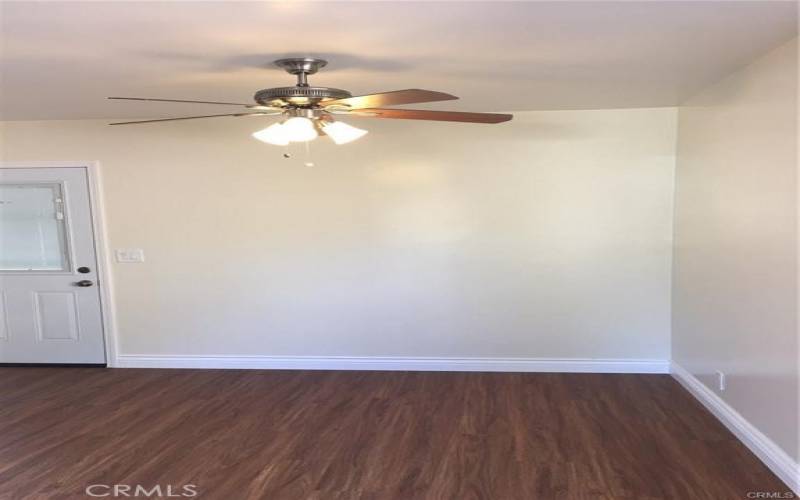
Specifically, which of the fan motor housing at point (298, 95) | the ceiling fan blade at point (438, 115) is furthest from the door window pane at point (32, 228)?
the ceiling fan blade at point (438, 115)

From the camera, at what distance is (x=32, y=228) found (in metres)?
4.48

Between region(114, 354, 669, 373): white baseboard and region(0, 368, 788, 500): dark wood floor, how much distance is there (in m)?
0.10

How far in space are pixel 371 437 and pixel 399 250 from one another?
1.56 meters

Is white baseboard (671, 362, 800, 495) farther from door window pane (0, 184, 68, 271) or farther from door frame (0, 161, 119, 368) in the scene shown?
door window pane (0, 184, 68, 271)

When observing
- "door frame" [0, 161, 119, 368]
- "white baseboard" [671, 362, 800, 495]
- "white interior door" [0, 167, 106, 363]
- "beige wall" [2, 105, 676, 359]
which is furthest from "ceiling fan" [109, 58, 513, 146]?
"white interior door" [0, 167, 106, 363]

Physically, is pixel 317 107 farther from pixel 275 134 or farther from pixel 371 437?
pixel 371 437

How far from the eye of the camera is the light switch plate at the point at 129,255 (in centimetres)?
445

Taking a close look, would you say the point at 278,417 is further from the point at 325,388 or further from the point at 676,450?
the point at 676,450

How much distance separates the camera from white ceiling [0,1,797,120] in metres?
1.92

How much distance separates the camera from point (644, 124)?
12.8ft

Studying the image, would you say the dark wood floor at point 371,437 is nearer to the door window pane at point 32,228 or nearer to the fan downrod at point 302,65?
the door window pane at point 32,228

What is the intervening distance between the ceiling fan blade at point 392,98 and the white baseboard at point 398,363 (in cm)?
261

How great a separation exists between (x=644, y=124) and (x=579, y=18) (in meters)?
2.24

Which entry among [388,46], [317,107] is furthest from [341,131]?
[388,46]
